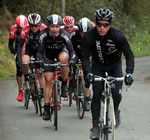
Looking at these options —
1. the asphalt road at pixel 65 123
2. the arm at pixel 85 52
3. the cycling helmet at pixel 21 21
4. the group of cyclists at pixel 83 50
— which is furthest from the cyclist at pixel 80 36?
the arm at pixel 85 52

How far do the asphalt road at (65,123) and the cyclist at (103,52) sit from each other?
90cm

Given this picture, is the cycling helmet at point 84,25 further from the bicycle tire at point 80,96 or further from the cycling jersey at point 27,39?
the bicycle tire at point 80,96

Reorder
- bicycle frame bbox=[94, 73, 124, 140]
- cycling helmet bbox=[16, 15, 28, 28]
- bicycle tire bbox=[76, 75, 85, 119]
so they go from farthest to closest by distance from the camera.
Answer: cycling helmet bbox=[16, 15, 28, 28]
bicycle tire bbox=[76, 75, 85, 119]
bicycle frame bbox=[94, 73, 124, 140]

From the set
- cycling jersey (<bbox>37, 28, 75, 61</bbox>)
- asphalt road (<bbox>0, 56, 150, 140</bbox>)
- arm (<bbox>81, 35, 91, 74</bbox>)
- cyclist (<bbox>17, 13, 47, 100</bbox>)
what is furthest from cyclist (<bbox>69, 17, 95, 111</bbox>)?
arm (<bbox>81, 35, 91, 74</bbox>)

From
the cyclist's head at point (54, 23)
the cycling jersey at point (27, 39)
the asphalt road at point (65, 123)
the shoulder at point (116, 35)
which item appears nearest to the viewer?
the shoulder at point (116, 35)

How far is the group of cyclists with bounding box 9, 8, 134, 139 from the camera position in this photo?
236 inches

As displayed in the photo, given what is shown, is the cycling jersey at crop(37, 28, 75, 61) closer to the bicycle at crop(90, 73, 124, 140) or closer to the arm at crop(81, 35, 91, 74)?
the arm at crop(81, 35, 91, 74)

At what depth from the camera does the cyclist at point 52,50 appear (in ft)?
24.8

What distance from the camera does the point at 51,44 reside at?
25.7ft

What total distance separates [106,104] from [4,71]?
11.6 m

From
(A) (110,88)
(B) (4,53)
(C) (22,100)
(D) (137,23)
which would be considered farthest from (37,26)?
(D) (137,23)

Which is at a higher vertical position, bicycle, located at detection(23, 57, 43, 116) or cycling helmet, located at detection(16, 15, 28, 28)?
cycling helmet, located at detection(16, 15, 28, 28)

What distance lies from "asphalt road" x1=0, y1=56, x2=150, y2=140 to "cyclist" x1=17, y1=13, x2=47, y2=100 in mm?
895

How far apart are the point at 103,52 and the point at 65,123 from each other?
2356 millimetres
